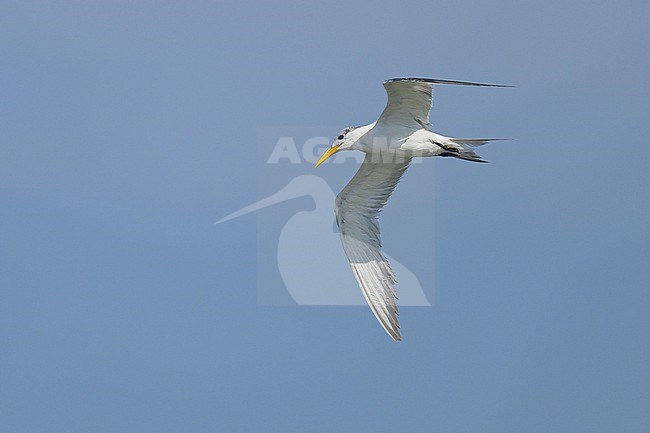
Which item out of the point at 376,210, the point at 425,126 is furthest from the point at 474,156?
the point at 376,210

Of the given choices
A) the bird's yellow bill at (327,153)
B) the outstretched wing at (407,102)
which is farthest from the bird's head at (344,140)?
the outstretched wing at (407,102)

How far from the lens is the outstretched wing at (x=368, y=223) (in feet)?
58.9

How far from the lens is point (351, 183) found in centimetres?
1855

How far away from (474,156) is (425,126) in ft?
2.98

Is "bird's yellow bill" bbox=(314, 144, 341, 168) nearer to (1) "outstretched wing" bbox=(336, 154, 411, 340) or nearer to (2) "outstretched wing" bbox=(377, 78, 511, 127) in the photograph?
(1) "outstretched wing" bbox=(336, 154, 411, 340)

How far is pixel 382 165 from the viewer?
18344mm

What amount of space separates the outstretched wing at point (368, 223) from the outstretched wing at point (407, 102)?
1.16m

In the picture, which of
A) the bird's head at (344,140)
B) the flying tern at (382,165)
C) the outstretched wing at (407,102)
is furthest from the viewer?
the bird's head at (344,140)

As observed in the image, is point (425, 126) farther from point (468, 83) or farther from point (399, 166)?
point (468, 83)

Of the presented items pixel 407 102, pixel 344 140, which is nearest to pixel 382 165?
pixel 344 140

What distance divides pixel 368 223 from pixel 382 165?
3.44 feet

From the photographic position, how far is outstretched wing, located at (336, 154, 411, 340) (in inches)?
706

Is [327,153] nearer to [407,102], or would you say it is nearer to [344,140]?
[344,140]

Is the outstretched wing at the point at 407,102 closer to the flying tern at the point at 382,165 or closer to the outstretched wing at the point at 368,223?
the flying tern at the point at 382,165
